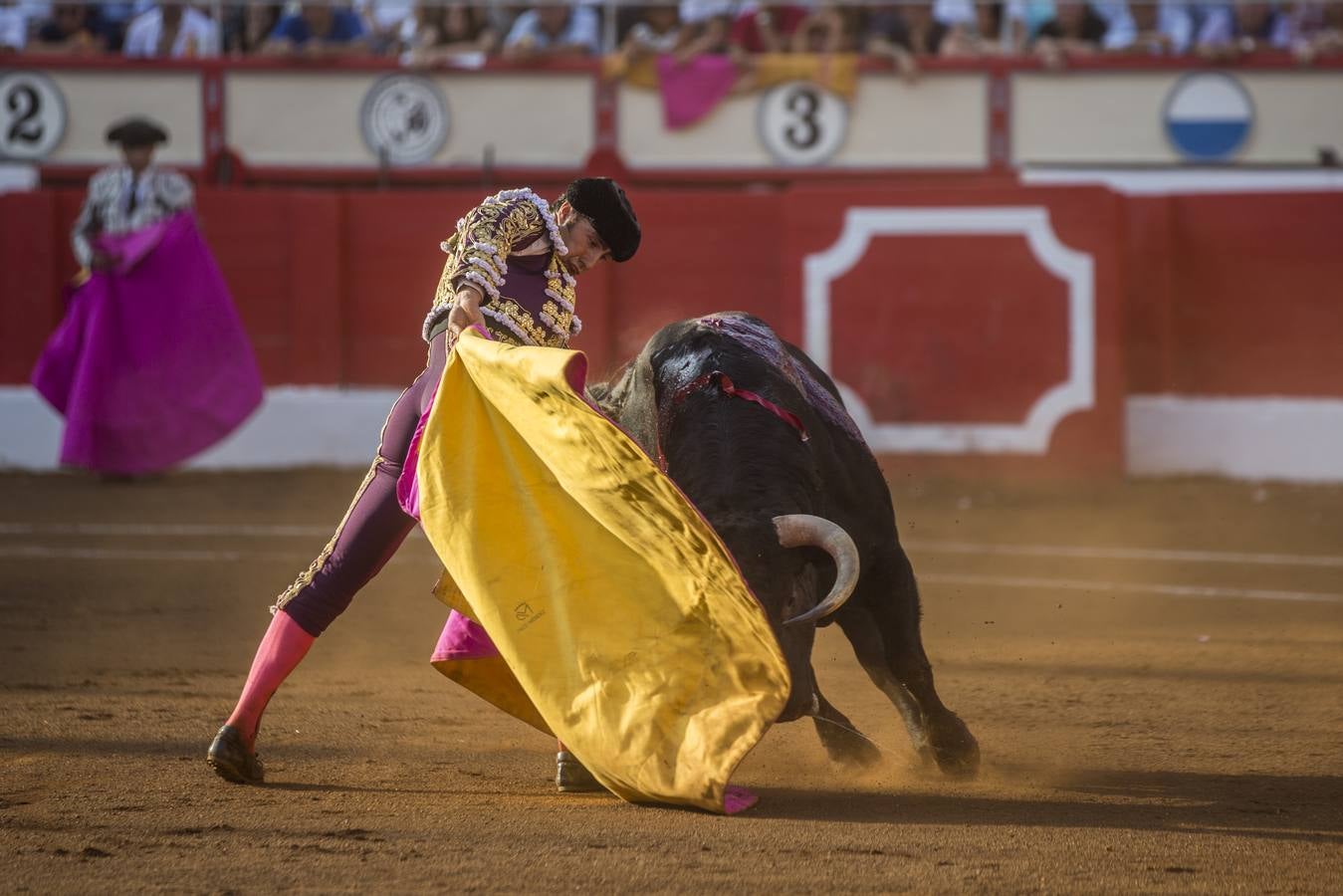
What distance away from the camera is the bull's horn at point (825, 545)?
97.3 inches

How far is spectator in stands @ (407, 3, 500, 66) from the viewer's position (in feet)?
29.5

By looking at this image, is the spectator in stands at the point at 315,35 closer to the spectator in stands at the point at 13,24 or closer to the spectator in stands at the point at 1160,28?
the spectator in stands at the point at 13,24

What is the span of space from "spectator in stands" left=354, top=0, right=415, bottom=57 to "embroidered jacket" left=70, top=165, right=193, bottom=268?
87.7 inches

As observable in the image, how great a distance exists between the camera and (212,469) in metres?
7.95

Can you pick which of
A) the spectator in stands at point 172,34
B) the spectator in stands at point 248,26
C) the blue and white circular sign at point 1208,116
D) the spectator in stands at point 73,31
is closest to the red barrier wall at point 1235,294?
the blue and white circular sign at point 1208,116

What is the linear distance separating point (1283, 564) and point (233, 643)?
9.75 feet

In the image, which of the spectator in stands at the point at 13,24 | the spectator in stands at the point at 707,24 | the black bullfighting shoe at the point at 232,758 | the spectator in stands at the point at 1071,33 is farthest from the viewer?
the spectator in stands at the point at 13,24

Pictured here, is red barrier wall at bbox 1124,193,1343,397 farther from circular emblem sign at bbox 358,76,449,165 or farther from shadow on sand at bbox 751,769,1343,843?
shadow on sand at bbox 751,769,1343,843

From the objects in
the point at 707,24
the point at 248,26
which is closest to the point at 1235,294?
the point at 707,24

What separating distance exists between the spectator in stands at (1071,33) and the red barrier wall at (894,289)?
4.59ft

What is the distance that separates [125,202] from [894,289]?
302 cm

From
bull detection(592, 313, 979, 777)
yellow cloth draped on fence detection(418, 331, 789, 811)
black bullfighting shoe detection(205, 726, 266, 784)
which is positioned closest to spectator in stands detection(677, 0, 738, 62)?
bull detection(592, 313, 979, 777)

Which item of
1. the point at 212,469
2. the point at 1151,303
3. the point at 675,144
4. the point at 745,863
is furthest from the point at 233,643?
the point at 675,144

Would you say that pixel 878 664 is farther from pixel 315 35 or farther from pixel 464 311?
pixel 315 35
